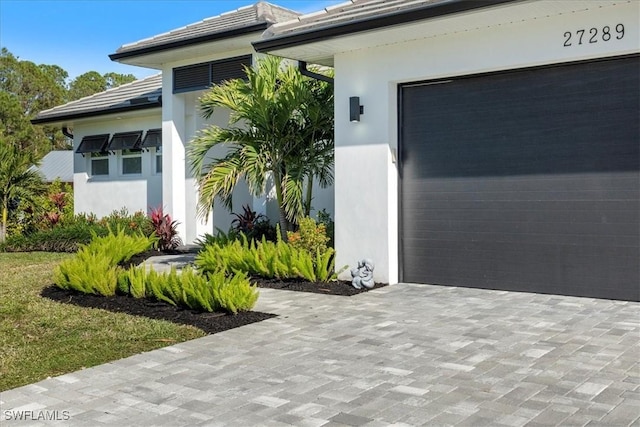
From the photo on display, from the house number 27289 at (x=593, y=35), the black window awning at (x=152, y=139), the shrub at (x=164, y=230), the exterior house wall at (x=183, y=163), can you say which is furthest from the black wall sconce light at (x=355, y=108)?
the black window awning at (x=152, y=139)

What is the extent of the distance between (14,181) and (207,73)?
5.98 m

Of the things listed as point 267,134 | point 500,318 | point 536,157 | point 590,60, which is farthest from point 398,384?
point 267,134

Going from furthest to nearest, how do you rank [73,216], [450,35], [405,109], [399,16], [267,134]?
[73,216]
[267,134]
[405,109]
[450,35]
[399,16]

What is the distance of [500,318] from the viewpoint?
22.5 ft

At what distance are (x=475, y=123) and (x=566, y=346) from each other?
390cm

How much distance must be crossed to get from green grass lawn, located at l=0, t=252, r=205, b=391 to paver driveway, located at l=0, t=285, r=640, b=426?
33 cm

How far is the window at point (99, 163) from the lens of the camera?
59.3ft

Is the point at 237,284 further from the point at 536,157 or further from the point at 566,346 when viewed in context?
the point at 536,157

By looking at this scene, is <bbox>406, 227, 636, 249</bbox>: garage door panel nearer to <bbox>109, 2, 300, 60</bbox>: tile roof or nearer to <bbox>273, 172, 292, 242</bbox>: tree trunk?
<bbox>273, 172, 292, 242</bbox>: tree trunk

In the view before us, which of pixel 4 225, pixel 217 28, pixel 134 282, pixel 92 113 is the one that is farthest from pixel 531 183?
pixel 4 225

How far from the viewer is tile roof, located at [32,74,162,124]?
16.2 metres

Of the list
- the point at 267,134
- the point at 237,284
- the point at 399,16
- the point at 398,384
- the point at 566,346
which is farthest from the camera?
the point at 267,134

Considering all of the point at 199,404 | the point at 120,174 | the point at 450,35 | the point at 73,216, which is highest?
the point at 450,35

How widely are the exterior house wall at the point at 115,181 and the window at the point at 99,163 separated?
4.8 inches
